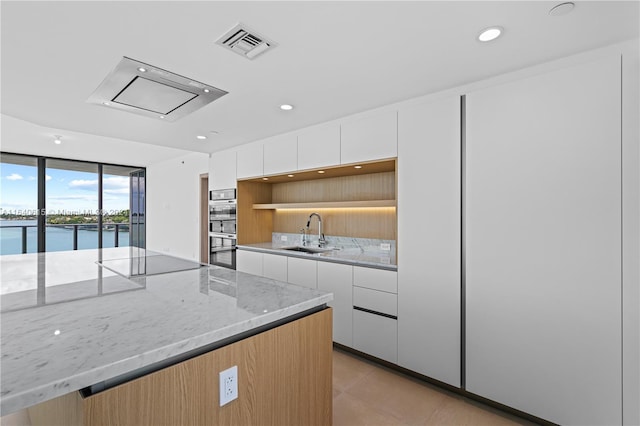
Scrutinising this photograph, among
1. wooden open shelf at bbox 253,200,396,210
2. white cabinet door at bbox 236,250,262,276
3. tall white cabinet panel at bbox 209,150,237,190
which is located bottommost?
white cabinet door at bbox 236,250,262,276

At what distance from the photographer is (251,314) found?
45.9 inches

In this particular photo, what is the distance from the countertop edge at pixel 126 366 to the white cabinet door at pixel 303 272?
1965 mm

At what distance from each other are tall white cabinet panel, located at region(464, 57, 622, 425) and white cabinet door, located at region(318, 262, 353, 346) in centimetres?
103

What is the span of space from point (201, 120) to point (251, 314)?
8.74ft

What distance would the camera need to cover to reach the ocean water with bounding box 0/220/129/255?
590 cm

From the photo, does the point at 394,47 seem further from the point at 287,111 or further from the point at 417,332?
the point at 417,332

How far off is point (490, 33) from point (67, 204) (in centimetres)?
Answer: 764

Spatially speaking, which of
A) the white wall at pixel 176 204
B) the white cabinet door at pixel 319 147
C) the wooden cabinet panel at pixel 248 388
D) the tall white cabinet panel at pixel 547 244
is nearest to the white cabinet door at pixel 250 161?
the white cabinet door at pixel 319 147

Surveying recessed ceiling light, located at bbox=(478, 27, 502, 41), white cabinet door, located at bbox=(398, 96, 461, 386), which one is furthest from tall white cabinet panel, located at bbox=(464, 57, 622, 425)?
recessed ceiling light, located at bbox=(478, 27, 502, 41)

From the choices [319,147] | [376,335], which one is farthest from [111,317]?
[319,147]

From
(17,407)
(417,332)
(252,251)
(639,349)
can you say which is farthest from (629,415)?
(252,251)

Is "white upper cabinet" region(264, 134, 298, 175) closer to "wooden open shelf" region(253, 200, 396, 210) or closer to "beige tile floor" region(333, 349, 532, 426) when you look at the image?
"wooden open shelf" region(253, 200, 396, 210)

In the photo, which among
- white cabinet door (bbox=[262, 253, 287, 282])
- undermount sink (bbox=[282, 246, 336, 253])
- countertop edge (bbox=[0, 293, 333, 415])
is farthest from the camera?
undermount sink (bbox=[282, 246, 336, 253])

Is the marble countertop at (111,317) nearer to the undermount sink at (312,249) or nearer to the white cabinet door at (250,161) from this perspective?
the undermount sink at (312,249)
